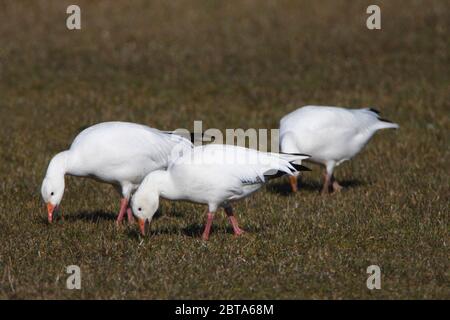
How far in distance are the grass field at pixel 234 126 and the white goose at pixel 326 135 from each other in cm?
42

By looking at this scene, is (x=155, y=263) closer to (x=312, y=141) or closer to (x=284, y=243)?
(x=284, y=243)

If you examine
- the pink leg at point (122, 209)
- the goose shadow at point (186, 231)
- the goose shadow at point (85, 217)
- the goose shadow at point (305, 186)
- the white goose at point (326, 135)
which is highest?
the white goose at point (326, 135)

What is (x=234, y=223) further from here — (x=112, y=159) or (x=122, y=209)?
(x=112, y=159)

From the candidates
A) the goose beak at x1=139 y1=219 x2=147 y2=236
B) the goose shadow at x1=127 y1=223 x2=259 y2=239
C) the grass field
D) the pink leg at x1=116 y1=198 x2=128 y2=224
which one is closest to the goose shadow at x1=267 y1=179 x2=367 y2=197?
the grass field

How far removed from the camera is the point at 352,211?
30.8ft

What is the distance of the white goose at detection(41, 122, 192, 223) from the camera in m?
8.85

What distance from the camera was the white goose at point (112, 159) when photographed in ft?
29.0

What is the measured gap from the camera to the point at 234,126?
14055mm

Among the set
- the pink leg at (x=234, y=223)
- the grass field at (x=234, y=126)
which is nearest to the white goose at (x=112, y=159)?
the grass field at (x=234, y=126)

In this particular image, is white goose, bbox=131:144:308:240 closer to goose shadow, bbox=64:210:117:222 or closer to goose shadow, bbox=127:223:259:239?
goose shadow, bbox=127:223:259:239

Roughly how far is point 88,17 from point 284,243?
48.8 feet

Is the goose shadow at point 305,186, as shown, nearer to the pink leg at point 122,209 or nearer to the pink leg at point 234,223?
the pink leg at point 234,223

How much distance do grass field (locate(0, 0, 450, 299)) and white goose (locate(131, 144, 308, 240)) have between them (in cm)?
40

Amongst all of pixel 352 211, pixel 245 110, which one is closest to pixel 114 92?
pixel 245 110
